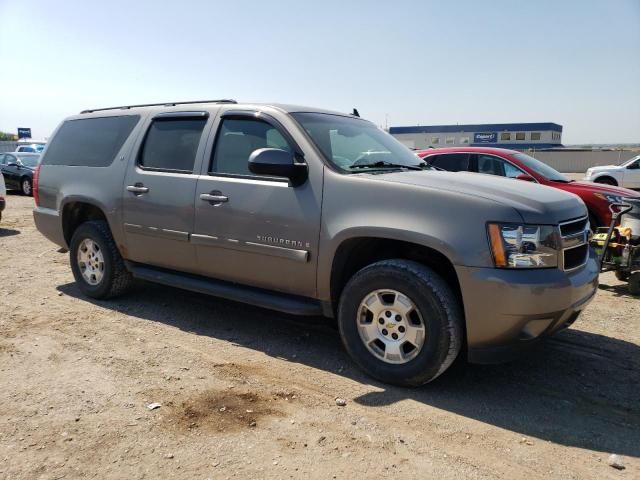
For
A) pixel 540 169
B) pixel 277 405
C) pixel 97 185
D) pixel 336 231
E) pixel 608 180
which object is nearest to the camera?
pixel 277 405

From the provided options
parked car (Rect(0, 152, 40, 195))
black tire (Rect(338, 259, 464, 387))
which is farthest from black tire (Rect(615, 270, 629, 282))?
parked car (Rect(0, 152, 40, 195))

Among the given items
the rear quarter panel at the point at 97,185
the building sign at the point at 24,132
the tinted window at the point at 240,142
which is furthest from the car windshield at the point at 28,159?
the building sign at the point at 24,132

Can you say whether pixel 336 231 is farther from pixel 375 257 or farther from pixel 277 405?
pixel 277 405

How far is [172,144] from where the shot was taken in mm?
4844

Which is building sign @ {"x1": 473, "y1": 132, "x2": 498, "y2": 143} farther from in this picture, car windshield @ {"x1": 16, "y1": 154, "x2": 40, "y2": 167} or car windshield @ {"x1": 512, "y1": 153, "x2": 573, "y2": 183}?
car windshield @ {"x1": 512, "y1": 153, "x2": 573, "y2": 183}

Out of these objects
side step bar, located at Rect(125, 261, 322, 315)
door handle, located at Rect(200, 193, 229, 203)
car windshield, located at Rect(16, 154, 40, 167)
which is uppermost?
door handle, located at Rect(200, 193, 229, 203)

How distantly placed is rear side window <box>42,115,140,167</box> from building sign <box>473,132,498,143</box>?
192ft

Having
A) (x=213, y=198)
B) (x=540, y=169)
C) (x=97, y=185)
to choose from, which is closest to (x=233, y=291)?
(x=213, y=198)

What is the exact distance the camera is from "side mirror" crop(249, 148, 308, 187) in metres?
3.78

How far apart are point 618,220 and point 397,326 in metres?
4.08

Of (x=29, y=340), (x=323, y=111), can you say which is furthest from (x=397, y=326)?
(x=29, y=340)

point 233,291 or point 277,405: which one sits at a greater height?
point 233,291

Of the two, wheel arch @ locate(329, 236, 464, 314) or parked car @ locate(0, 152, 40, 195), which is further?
parked car @ locate(0, 152, 40, 195)

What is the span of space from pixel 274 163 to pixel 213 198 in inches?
31.6
